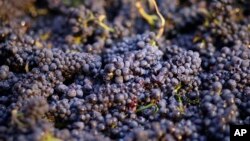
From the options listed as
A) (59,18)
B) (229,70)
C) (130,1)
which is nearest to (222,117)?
(229,70)

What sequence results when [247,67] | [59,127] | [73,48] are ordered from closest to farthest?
1. [59,127]
2. [247,67]
3. [73,48]

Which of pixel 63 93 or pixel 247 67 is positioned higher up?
pixel 247 67

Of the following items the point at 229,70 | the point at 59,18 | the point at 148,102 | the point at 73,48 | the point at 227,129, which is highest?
the point at 59,18

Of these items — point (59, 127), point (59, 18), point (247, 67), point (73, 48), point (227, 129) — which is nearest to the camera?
point (227, 129)

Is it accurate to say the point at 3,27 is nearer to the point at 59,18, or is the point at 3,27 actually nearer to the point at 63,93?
the point at 59,18

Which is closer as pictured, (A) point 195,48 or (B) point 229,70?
(B) point 229,70

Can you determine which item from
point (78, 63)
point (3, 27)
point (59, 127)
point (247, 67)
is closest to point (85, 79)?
point (78, 63)

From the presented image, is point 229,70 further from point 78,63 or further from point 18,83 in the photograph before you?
point 18,83
